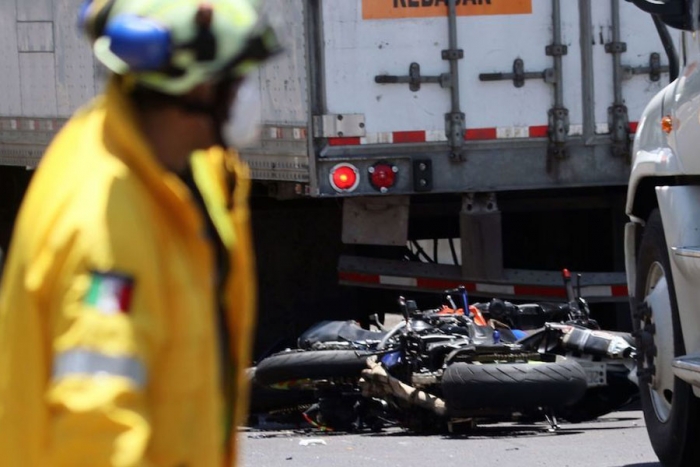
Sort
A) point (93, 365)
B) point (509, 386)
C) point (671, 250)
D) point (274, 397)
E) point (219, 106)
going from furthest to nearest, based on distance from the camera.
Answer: point (274, 397) → point (509, 386) → point (671, 250) → point (219, 106) → point (93, 365)

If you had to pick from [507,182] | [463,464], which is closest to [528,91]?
[507,182]

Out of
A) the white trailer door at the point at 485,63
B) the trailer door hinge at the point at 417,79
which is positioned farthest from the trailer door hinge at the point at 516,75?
the trailer door hinge at the point at 417,79

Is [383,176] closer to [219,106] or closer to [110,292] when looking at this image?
[219,106]

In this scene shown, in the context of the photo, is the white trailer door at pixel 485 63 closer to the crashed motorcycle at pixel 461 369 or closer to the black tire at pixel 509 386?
the crashed motorcycle at pixel 461 369

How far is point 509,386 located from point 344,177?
8.36 feet

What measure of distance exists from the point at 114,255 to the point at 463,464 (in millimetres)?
5084

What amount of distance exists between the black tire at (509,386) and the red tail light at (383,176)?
2287 mm

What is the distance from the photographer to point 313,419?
344 inches

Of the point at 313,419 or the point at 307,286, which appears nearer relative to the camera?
the point at 313,419

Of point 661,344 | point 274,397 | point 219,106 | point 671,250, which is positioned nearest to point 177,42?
point 219,106

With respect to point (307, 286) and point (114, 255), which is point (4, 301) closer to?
point (114, 255)

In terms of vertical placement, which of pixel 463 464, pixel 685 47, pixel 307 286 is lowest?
pixel 463 464

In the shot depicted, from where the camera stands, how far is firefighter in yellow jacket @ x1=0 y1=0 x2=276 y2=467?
1996 mm

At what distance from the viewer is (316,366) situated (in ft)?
27.3
